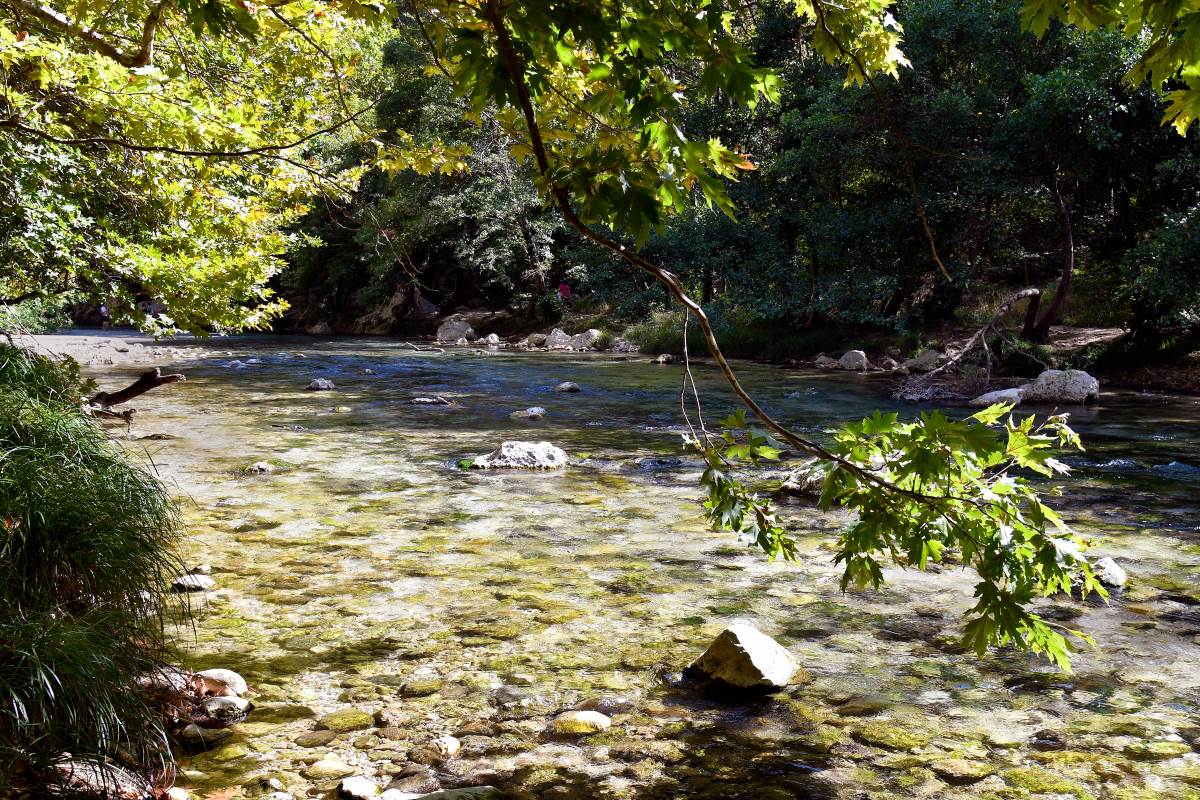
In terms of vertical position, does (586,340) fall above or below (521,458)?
above

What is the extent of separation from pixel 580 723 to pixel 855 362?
775 inches

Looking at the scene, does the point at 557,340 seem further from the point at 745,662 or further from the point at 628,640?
the point at 745,662

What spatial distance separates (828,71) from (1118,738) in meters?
21.8

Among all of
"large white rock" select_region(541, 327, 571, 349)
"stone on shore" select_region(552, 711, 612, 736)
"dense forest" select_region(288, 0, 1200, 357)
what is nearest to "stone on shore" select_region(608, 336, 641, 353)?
"dense forest" select_region(288, 0, 1200, 357)

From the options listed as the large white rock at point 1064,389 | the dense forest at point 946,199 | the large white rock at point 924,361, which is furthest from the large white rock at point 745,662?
the large white rock at point 924,361

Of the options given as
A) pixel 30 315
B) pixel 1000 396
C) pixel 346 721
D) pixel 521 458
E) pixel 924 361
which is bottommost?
pixel 346 721

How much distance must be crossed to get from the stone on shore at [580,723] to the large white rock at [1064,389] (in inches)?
567

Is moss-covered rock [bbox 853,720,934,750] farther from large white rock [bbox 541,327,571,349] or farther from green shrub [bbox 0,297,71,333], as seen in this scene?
large white rock [bbox 541,327,571,349]

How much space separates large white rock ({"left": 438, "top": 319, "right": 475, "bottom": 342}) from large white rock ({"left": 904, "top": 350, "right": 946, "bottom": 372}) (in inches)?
736

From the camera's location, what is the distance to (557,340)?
31469mm

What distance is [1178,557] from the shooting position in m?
6.73

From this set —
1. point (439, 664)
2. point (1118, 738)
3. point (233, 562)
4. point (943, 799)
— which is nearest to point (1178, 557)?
point (1118, 738)

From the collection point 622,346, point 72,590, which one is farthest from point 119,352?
point 72,590

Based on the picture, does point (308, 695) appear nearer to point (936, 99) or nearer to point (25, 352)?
point (25, 352)
